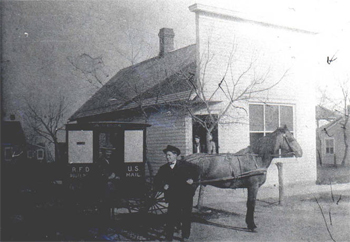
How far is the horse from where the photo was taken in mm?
5082

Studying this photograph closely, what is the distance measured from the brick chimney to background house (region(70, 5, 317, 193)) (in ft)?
0.05

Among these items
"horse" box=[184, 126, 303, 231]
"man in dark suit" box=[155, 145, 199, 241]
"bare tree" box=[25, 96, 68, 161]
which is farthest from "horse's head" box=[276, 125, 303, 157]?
"bare tree" box=[25, 96, 68, 161]

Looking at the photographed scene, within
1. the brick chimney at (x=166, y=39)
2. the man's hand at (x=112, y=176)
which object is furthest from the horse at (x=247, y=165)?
the brick chimney at (x=166, y=39)

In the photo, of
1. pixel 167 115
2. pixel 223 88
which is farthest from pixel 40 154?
pixel 223 88

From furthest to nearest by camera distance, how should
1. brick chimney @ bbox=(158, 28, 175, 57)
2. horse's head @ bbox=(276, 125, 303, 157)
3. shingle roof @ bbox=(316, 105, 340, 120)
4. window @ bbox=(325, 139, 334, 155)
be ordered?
window @ bbox=(325, 139, 334, 155), shingle roof @ bbox=(316, 105, 340, 120), horse's head @ bbox=(276, 125, 303, 157), brick chimney @ bbox=(158, 28, 175, 57)

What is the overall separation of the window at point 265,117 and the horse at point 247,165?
119 cm

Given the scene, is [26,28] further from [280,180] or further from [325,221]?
[325,221]

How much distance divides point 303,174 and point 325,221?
1286 millimetres

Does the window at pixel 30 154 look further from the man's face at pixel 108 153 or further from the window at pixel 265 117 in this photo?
the window at pixel 265 117

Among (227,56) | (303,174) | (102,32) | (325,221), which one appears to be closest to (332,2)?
(227,56)

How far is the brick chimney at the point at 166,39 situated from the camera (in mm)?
5248

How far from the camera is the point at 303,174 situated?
6926 millimetres

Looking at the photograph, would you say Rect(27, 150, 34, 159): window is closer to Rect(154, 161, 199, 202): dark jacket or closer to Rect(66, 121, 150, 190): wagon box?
Rect(66, 121, 150, 190): wagon box

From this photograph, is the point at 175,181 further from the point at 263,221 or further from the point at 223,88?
the point at 223,88
